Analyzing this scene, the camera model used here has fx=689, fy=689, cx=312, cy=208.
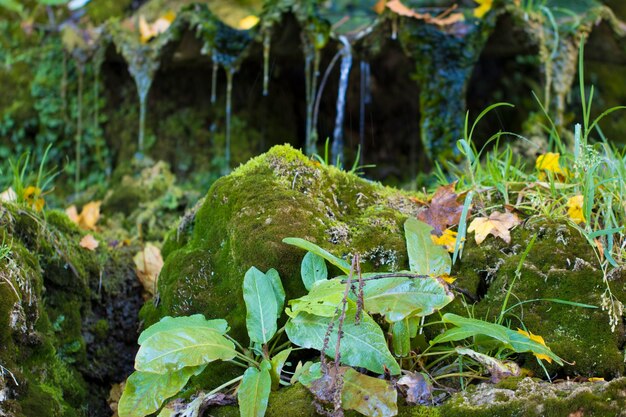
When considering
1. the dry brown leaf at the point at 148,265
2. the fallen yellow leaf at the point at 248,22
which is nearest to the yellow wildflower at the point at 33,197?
the dry brown leaf at the point at 148,265

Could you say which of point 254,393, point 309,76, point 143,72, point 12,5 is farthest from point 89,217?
point 254,393

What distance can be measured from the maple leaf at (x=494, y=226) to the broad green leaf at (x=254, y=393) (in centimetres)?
105

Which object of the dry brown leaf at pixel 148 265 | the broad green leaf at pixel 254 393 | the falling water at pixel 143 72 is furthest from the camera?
the falling water at pixel 143 72

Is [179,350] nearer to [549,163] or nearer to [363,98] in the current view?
[549,163]

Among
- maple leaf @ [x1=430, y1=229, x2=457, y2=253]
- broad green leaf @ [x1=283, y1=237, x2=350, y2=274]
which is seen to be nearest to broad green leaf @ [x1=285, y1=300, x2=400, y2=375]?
broad green leaf @ [x1=283, y1=237, x2=350, y2=274]

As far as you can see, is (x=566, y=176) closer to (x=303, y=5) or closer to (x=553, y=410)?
(x=553, y=410)

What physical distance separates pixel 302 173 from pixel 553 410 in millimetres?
1387

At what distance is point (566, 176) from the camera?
2.98 m

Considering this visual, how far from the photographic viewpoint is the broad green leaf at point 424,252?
253cm

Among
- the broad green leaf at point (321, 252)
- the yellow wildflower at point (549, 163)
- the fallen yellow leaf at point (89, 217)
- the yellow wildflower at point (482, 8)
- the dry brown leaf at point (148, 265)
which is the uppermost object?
the yellow wildflower at point (482, 8)

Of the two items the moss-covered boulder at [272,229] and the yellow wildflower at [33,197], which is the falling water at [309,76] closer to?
the yellow wildflower at [33,197]

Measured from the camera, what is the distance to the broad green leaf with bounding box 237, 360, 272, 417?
2.08 meters

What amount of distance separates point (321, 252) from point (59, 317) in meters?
1.42

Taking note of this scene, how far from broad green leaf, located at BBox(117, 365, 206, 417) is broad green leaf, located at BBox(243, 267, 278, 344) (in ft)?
0.69
